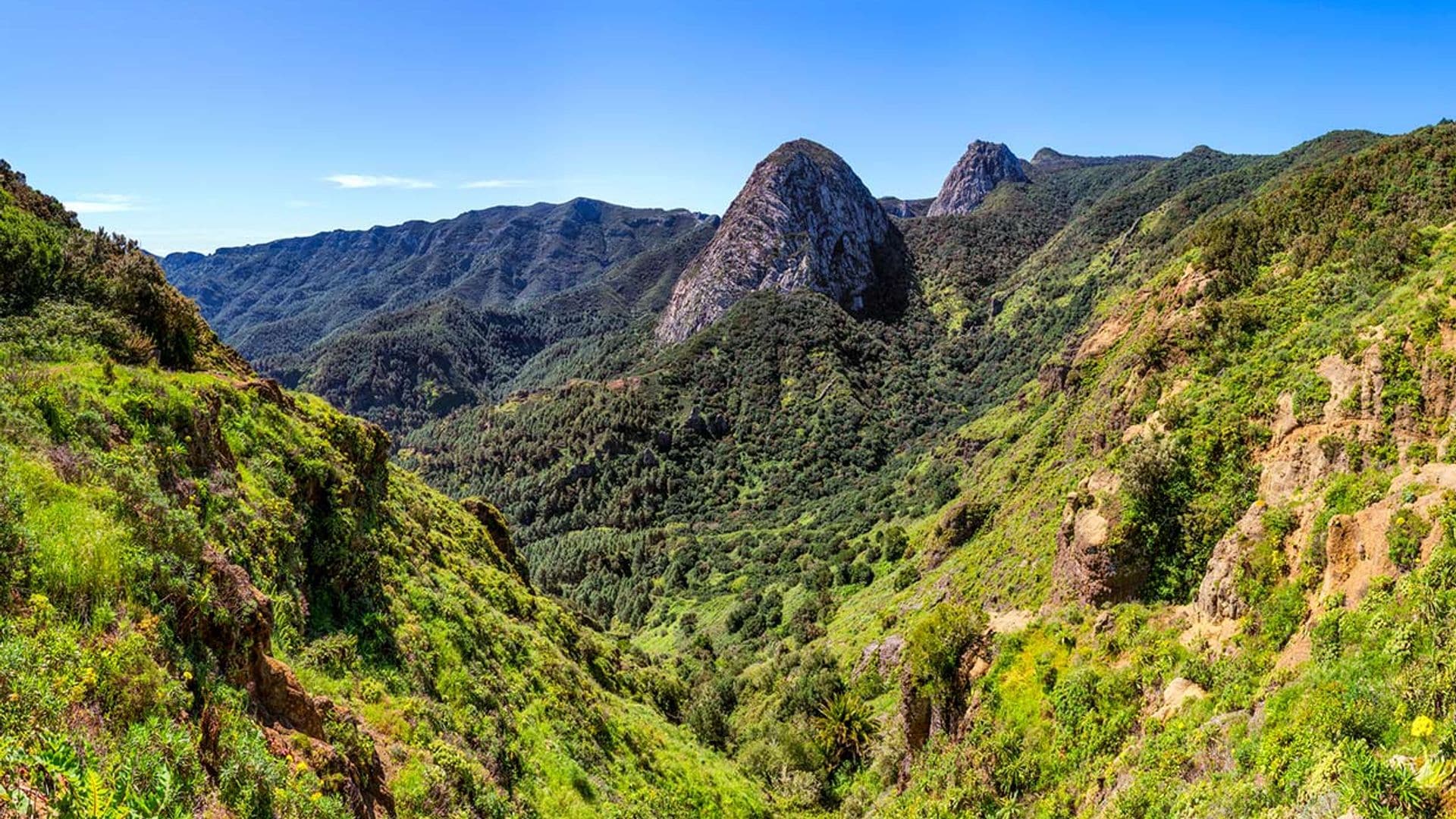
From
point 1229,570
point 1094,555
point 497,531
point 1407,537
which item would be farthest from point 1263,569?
point 497,531

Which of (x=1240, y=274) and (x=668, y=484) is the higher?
(x=1240, y=274)

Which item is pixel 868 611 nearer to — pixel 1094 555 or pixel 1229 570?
pixel 1094 555

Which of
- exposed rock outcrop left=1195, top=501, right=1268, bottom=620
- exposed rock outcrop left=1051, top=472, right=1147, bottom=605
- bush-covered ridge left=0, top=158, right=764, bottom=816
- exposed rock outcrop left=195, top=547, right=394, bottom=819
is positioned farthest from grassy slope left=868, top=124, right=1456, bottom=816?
exposed rock outcrop left=195, top=547, right=394, bottom=819

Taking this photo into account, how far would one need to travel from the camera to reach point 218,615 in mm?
10031

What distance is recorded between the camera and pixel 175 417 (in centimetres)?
1377

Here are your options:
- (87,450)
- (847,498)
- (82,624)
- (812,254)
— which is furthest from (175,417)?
(812,254)

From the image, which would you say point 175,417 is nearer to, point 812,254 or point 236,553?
point 236,553

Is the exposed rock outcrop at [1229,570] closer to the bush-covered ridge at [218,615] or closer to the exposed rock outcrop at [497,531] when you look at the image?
the bush-covered ridge at [218,615]

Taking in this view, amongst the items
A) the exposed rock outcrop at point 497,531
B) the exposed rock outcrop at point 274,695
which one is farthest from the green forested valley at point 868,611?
the exposed rock outcrop at point 497,531

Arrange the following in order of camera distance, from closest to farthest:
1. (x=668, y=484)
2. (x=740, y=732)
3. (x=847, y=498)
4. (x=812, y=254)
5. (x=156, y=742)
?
1. (x=156, y=742)
2. (x=740, y=732)
3. (x=847, y=498)
4. (x=668, y=484)
5. (x=812, y=254)

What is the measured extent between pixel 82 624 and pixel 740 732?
46.5m

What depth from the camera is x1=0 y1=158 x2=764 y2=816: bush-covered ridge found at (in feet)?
23.9

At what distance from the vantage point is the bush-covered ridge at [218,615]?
7.28 m

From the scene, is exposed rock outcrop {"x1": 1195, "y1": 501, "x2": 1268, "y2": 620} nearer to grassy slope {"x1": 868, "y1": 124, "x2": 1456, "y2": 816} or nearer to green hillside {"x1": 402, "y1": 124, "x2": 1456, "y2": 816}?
green hillside {"x1": 402, "y1": 124, "x2": 1456, "y2": 816}
